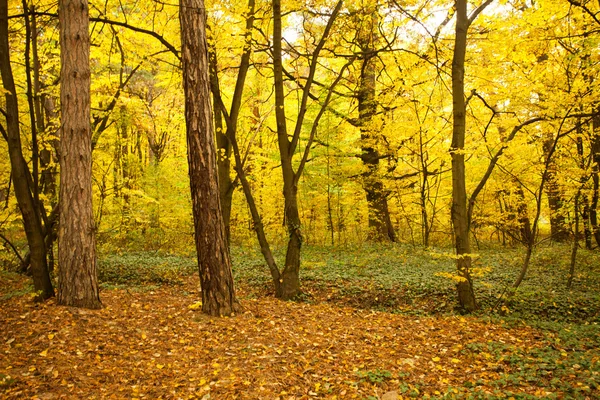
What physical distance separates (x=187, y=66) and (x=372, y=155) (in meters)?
9.86

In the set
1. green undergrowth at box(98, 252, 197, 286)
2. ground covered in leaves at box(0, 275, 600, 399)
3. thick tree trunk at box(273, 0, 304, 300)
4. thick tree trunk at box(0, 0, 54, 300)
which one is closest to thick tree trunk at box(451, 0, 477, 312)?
ground covered in leaves at box(0, 275, 600, 399)

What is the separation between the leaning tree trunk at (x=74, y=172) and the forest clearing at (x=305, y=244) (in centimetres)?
2

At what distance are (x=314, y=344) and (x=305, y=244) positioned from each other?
8863 millimetres

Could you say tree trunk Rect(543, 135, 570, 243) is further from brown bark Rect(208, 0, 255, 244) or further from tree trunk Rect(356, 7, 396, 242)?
brown bark Rect(208, 0, 255, 244)

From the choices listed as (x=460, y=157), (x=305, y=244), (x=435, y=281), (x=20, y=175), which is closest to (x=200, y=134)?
(x=20, y=175)

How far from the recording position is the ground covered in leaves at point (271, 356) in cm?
404

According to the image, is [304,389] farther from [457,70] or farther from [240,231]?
[240,231]

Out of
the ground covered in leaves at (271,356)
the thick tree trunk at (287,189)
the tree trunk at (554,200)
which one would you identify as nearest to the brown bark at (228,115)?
the thick tree trunk at (287,189)

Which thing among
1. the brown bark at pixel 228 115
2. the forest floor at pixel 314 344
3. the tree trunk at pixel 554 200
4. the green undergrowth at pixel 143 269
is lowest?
the forest floor at pixel 314 344

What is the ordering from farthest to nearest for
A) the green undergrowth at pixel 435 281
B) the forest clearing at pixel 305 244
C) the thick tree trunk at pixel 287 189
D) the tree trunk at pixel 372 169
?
the tree trunk at pixel 372 169 → the thick tree trunk at pixel 287 189 → the green undergrowth at pixel 435 281 → the forest clearing at pixel 305 244

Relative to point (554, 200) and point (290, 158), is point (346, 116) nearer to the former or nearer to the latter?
point (290, 158)

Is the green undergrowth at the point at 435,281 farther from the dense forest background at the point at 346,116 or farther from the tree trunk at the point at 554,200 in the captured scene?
the dense forest background at the point at 346,116

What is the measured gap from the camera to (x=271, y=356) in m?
4.92

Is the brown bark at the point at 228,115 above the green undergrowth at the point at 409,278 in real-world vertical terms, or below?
above
